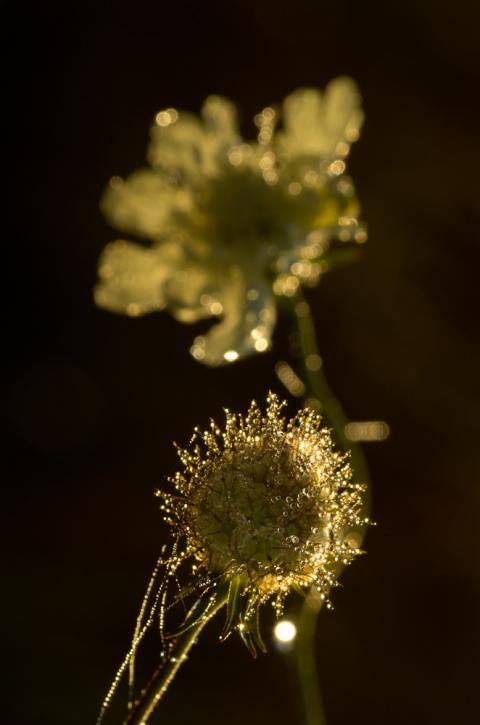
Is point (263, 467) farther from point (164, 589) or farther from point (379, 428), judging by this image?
point (379, 428)

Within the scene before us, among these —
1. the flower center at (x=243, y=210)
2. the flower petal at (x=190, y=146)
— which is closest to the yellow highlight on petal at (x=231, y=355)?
the flower center at (x=243, y=210)

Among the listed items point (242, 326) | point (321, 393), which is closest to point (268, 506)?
point (321, 393)

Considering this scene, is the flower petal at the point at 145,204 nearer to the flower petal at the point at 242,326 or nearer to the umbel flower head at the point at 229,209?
the umbel flower head at the point at 229,209

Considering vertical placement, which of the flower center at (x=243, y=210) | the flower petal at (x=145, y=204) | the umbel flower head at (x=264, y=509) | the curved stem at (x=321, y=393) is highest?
the flower petal at (x=145, y=204)

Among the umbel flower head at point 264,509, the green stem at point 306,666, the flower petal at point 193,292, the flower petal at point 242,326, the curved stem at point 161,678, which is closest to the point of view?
the curved stem at point 161,678

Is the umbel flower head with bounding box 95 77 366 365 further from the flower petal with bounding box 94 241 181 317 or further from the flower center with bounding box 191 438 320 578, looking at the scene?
the flower center with bounding box 191 438 320 578

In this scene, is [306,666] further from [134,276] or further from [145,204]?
[145,204]
